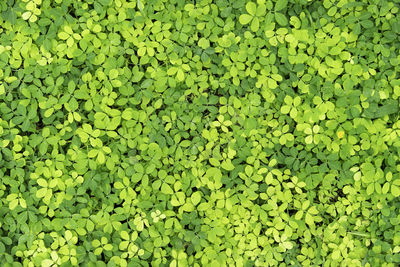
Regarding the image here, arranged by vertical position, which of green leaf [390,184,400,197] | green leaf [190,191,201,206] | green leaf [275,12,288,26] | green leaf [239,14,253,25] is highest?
green leaf [275,12,288,26]

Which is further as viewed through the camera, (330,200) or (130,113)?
(330,200)

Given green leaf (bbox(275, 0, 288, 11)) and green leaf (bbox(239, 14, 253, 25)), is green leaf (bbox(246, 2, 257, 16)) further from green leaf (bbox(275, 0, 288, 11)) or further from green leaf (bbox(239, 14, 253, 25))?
green leaf (bbox(275, 0, 288, 11))

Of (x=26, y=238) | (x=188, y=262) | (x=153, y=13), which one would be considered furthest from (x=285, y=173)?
(x=26, y=238)

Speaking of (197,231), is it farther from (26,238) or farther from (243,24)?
(243,24)

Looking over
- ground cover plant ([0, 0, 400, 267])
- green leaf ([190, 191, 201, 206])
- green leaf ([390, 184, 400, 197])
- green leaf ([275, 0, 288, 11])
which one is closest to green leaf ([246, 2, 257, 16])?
ground cover plant ([0, 0, 400, 267])

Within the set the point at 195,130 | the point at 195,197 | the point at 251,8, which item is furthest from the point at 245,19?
the point at 195,197

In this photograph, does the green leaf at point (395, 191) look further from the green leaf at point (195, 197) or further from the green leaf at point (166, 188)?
the green leaf at point (166, 188)

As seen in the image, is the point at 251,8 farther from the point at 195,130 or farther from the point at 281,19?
the point at 195,130

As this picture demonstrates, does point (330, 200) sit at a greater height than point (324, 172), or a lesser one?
lesser

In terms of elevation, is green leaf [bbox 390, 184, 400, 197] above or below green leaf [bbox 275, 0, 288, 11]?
below
